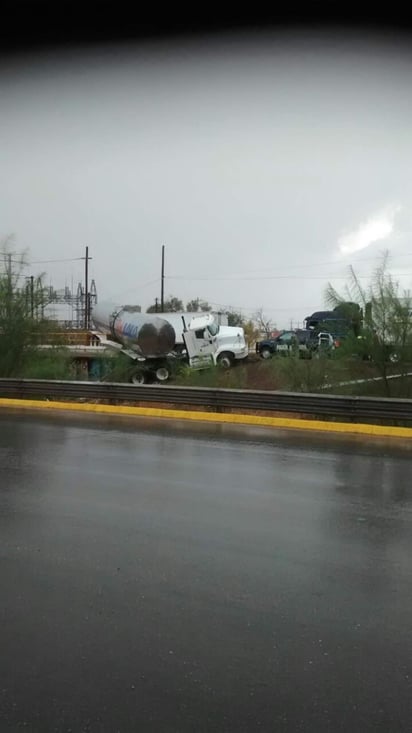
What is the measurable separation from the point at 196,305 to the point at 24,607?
60984mm

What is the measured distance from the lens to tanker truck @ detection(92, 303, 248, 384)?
1057 inches

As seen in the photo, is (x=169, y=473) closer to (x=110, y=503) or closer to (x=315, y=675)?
(x=110, y=503)

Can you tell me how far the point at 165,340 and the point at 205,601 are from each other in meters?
23.3

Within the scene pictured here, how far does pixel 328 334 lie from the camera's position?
50.9ft

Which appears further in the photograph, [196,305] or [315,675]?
[196,305]

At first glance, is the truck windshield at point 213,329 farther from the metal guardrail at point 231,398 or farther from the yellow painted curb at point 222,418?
the yellow painted curb at point 222,418

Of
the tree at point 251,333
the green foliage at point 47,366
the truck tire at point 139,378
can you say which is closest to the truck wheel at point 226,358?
the truck tire at point 139,378

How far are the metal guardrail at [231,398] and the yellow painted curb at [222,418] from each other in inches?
9.2

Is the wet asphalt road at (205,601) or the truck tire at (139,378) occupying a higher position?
the wet asphalt road at (205,601)

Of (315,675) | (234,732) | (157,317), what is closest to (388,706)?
(315,675)

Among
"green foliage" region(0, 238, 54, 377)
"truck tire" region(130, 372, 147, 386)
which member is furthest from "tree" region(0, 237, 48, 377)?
"truck tire" region(130, 372, 147, 386)

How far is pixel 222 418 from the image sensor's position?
13453mm

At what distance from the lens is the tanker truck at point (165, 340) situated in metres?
26.9

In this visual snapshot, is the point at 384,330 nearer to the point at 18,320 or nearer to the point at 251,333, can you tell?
the point at 18,320
